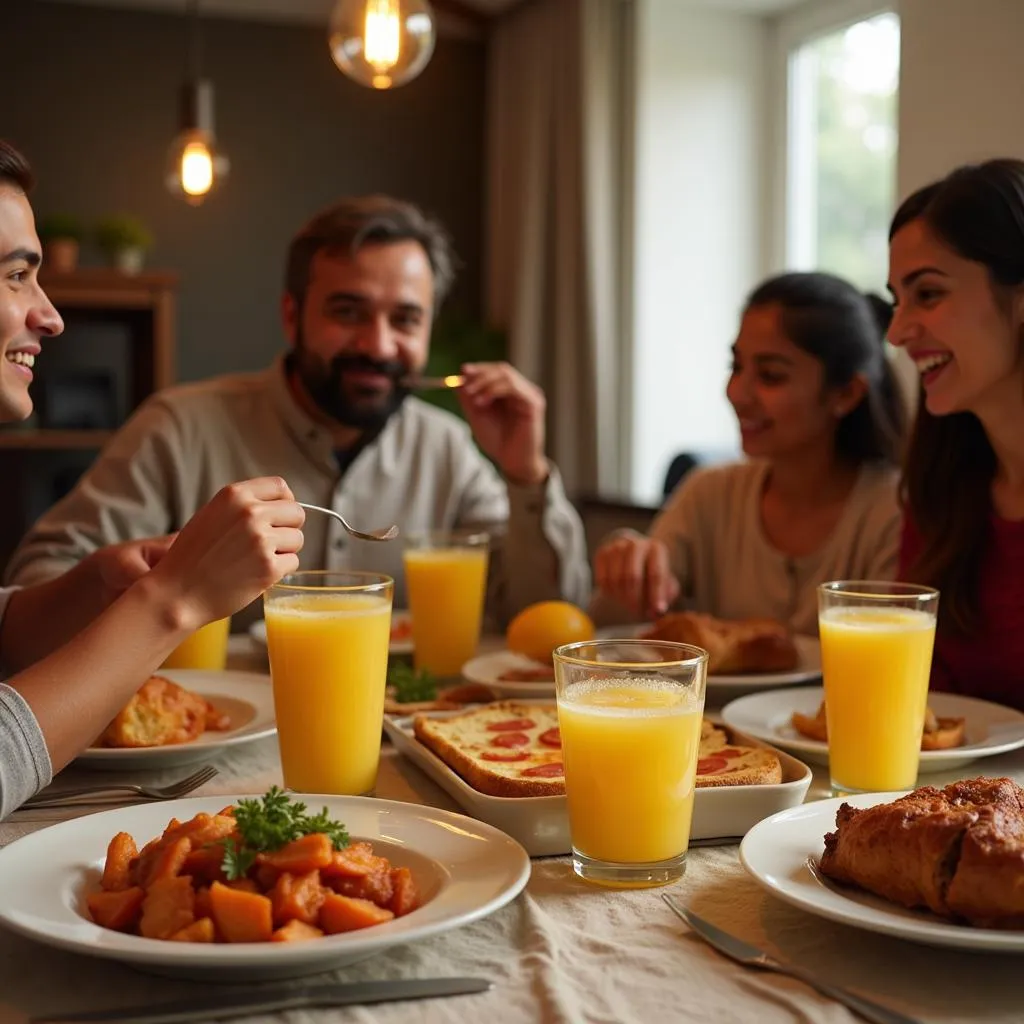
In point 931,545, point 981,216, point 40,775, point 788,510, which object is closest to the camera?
point 40,775

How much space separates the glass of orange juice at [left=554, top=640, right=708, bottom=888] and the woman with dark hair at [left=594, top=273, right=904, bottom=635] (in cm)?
122

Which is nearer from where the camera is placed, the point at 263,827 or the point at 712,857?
the point at 263,827

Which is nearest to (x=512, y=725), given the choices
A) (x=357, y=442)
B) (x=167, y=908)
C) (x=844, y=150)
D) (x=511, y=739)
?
(x=511, y=739)

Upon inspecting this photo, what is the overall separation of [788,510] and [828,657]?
120 cm

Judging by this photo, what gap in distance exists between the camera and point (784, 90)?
191 inches

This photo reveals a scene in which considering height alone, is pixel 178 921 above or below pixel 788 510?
below

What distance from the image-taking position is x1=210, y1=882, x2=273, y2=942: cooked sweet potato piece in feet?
2.70

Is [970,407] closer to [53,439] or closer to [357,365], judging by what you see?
[357,365]

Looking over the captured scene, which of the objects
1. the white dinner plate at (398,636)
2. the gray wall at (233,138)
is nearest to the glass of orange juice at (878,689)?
the white dinner plate at (398,636)

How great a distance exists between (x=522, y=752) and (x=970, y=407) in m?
0.97

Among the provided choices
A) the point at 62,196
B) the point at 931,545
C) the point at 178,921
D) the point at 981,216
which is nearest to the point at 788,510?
the point at 931,545

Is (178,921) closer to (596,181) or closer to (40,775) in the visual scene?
(40,775)

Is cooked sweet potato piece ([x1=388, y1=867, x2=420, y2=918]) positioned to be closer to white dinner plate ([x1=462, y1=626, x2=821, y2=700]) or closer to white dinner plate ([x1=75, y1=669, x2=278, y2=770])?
white dinner plate ([x1=75, y1=669, x2=278, y2=770])

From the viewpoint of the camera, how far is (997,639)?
1.82 m
